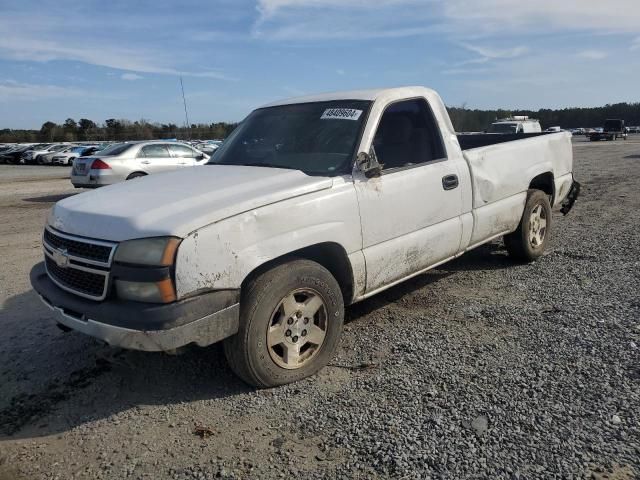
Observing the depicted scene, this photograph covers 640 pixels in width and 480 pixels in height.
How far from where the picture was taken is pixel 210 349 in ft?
12.8

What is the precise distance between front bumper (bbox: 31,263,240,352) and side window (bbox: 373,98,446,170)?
69.9 inches

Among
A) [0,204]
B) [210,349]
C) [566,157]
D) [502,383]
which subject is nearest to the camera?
[502,383]

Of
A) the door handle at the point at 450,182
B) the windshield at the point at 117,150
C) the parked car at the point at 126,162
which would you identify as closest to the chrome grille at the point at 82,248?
the door handle at the point at 450,182

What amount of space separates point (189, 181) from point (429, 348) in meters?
2.13

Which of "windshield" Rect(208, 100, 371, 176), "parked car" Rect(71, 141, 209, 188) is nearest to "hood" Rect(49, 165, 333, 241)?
"windshield" Rect(208, 100, 371, 176)

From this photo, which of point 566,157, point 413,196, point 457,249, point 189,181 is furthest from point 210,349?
point 566,157

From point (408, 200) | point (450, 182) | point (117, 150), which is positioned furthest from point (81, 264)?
point (117, 150)

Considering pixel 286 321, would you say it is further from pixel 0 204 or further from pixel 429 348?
pixel 0 204

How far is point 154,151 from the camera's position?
14.1 metres

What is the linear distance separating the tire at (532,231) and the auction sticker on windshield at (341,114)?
2.56 m

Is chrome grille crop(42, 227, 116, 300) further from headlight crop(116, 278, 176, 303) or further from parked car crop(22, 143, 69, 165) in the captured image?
parked car crop(22, 143, 69, 165)

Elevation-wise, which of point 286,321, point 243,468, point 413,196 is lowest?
point 243,468

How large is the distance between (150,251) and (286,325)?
0.99 m

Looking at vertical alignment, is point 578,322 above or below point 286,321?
below
